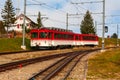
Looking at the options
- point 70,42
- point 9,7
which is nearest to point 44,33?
point 70,42

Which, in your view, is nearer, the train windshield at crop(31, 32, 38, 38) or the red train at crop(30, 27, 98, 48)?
the red train at crop(30, 27, 98, 48)

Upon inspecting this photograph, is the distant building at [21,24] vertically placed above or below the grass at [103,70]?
above

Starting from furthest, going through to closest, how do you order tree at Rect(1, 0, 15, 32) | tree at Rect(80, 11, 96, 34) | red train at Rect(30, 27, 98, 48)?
tree at Rect(80, 11, 96, 34) < tree at Rect(1, 0, 15, 32) < red train at Rect(30, 27, 98, 48)

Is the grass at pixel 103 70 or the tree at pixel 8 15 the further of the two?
the tree at pixel 8 15

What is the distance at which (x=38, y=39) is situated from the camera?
50.9 m

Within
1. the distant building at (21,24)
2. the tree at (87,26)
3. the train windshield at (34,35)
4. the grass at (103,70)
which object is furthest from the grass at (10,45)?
the tree at (87,26)

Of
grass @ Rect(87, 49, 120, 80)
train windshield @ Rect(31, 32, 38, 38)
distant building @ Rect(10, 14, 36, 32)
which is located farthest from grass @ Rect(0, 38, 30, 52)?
distant building @ Rect(10, 14, 36, 32)

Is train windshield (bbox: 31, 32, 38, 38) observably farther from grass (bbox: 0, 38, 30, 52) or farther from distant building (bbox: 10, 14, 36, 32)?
distant building (bbox: 10, 14, 36, 32)

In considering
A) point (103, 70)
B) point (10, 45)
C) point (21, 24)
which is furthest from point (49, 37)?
point (21, 24)

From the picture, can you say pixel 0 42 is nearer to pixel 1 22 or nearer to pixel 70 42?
pixel 70 42

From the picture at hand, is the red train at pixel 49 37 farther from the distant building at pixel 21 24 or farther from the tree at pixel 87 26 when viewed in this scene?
the tree at pixel 87 26

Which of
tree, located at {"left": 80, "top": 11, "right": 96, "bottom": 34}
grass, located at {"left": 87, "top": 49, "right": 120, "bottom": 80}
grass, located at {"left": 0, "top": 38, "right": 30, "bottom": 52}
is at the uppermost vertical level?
tree, located at {"left": 80, "top": 11, "right": 96, "bottom": 34}

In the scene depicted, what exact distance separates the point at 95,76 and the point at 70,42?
43.3 m

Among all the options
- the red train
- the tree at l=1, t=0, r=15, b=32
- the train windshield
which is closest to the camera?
the red train
